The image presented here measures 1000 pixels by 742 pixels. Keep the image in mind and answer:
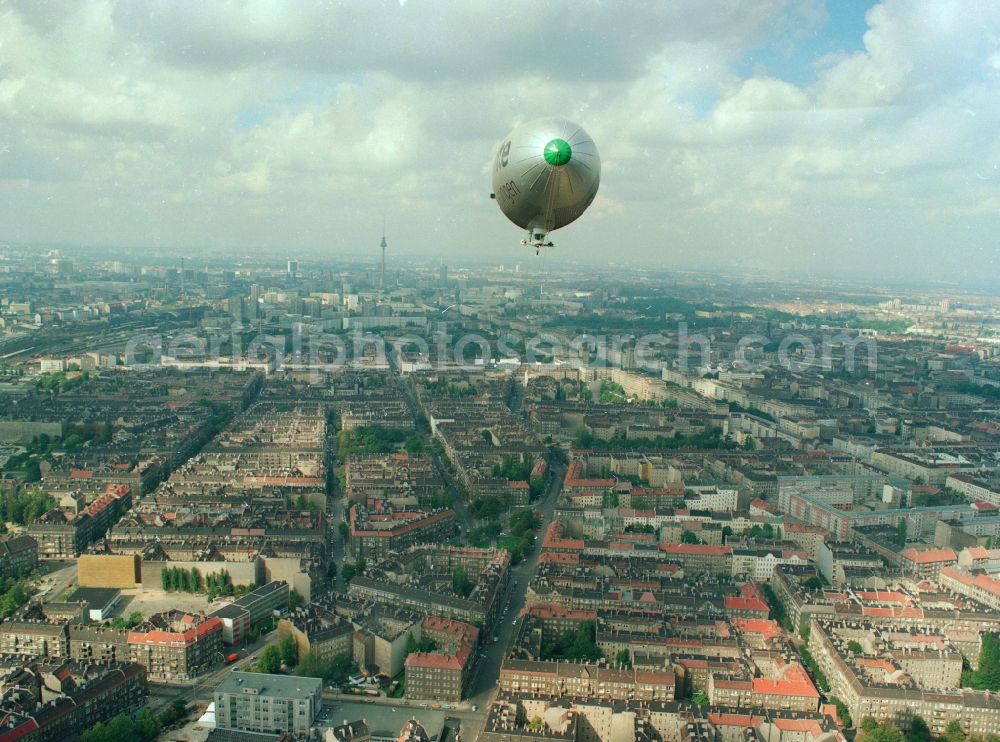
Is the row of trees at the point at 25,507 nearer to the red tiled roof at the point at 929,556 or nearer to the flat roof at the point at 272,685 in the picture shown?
the flat roof at the point at 272,685

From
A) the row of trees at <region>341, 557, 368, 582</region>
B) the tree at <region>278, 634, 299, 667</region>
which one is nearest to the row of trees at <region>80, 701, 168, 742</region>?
the tree at <region>278, 634, 299, 667</region>

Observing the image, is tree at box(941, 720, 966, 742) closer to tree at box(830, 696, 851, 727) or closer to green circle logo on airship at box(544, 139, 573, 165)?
tree at box(830, 696, 851, 727)

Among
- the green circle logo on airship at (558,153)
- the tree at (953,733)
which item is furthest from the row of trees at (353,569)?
the green circle logo on airship at (558,153)

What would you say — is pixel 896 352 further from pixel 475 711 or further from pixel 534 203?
pixel 534 203

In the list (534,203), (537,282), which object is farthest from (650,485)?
(537,282)

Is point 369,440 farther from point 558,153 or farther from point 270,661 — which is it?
point 558,153
